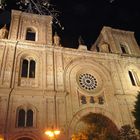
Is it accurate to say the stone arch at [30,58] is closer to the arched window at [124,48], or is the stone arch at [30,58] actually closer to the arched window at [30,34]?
the arched window at [30,34]

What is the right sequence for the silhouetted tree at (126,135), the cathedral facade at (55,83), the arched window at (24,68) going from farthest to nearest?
the arched window at (24,68) < the cathedral facade at (55,83) < the silhouetted tree at (126,135)

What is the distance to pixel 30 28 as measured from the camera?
81.1 ft

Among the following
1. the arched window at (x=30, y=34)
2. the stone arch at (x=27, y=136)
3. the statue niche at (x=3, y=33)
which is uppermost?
the arched window at (x=30, y=34)

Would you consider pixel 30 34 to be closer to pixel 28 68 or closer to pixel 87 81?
pixel 28 68

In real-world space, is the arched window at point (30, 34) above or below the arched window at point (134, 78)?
above

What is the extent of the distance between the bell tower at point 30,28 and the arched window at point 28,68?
285 centimetres

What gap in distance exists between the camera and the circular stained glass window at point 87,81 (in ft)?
69.7

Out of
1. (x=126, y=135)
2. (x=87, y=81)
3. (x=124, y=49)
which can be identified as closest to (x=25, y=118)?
(x=87, y=81)

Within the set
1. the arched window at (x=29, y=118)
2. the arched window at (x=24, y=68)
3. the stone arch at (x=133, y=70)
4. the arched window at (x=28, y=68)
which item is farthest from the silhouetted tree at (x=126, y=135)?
the arched window at (x=24, y=68)

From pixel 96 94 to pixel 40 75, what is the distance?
19.9ft

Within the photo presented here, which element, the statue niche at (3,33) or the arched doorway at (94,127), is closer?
the arched doorway at (94,127)

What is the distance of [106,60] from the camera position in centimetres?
2400

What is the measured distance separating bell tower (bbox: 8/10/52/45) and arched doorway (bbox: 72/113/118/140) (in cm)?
937

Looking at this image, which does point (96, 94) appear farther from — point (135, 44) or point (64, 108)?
point (135, 44)
